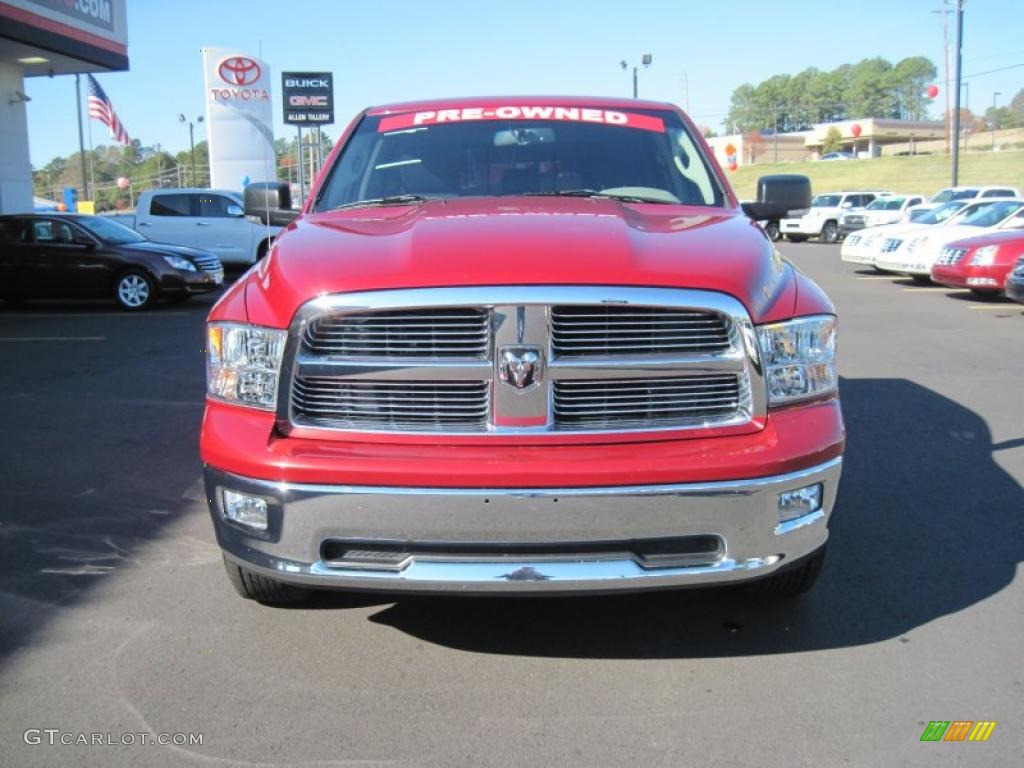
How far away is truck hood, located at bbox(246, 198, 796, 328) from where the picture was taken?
2910mm

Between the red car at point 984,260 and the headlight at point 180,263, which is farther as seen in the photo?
the headlight at point 180,263

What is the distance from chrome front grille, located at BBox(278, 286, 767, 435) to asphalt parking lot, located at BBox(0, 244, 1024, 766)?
867 mm

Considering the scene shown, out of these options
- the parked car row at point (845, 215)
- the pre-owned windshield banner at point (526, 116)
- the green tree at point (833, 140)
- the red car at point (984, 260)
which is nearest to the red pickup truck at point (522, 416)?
the pre-owned windshield banner at point (526, 116)

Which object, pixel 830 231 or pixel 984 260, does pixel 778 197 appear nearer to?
pixel 984 260

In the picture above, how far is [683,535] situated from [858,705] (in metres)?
0.79

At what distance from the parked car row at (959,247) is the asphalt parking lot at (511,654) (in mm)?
9747

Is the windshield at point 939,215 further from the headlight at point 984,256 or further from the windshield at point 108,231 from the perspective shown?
the windshield at point 108,231

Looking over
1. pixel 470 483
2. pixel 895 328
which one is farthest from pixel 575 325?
pixel 895 328

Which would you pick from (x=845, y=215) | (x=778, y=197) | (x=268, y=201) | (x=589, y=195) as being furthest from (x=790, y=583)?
(x=845, y=215)

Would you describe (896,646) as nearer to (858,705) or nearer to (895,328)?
(858,705)

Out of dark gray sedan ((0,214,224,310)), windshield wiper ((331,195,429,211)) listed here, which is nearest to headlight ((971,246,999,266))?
dark gray sedan ((0,214,224,310))

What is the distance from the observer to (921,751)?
2684mm

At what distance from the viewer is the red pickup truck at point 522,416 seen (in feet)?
9.07

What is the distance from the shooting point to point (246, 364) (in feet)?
9.99
